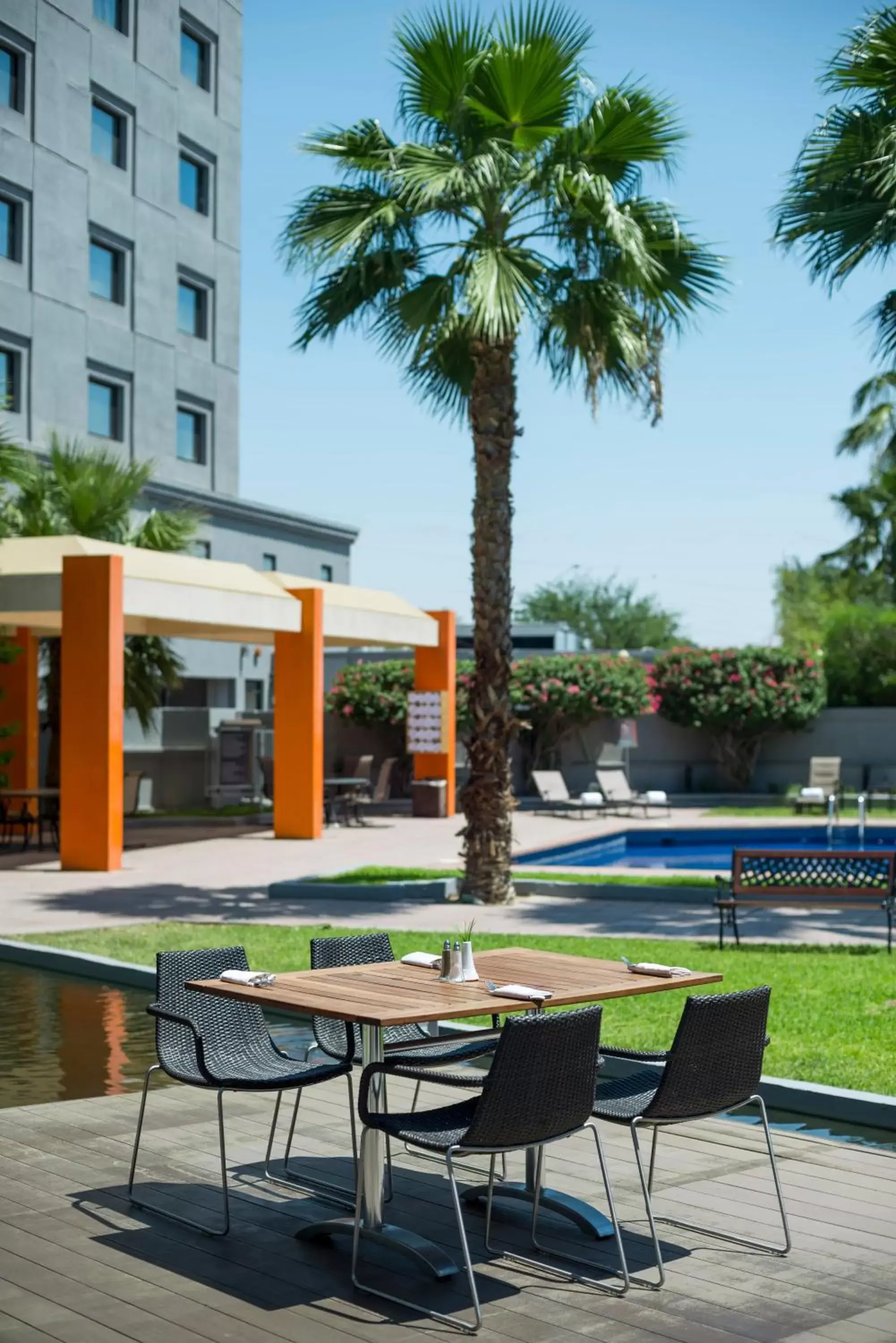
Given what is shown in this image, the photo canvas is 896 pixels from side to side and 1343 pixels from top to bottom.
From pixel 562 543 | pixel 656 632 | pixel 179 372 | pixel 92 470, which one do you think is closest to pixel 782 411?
pixel 179 372

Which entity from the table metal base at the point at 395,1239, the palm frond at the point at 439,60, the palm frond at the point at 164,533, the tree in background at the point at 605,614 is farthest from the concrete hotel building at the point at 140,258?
the tree in background at the point at 605,614

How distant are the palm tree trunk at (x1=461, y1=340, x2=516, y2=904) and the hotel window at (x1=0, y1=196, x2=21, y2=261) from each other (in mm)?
18885

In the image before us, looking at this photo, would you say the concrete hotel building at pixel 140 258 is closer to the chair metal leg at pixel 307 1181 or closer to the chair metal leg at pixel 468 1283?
the chair metal leg at pixel 307 1181

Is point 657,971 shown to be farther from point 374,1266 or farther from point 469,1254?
point 374,1266

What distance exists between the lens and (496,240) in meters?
16.5

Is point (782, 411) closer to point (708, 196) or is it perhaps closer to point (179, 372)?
point (179, 372)

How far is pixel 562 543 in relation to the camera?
93.1 m

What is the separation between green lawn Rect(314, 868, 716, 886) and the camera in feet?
57.6

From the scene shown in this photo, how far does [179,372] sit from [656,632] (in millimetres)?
52727

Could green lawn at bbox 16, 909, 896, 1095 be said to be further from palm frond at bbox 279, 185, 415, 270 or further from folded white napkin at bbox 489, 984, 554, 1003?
palm frond at bbox 279, 185, 415, 270

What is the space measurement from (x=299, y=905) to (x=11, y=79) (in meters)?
23.4

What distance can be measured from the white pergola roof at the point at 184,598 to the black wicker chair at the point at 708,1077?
50.4 feet

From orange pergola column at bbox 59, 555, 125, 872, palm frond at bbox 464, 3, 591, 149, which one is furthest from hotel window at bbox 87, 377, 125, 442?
palm frond at bbox 464, 3, 591, 149

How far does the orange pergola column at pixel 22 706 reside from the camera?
25.0 meters
